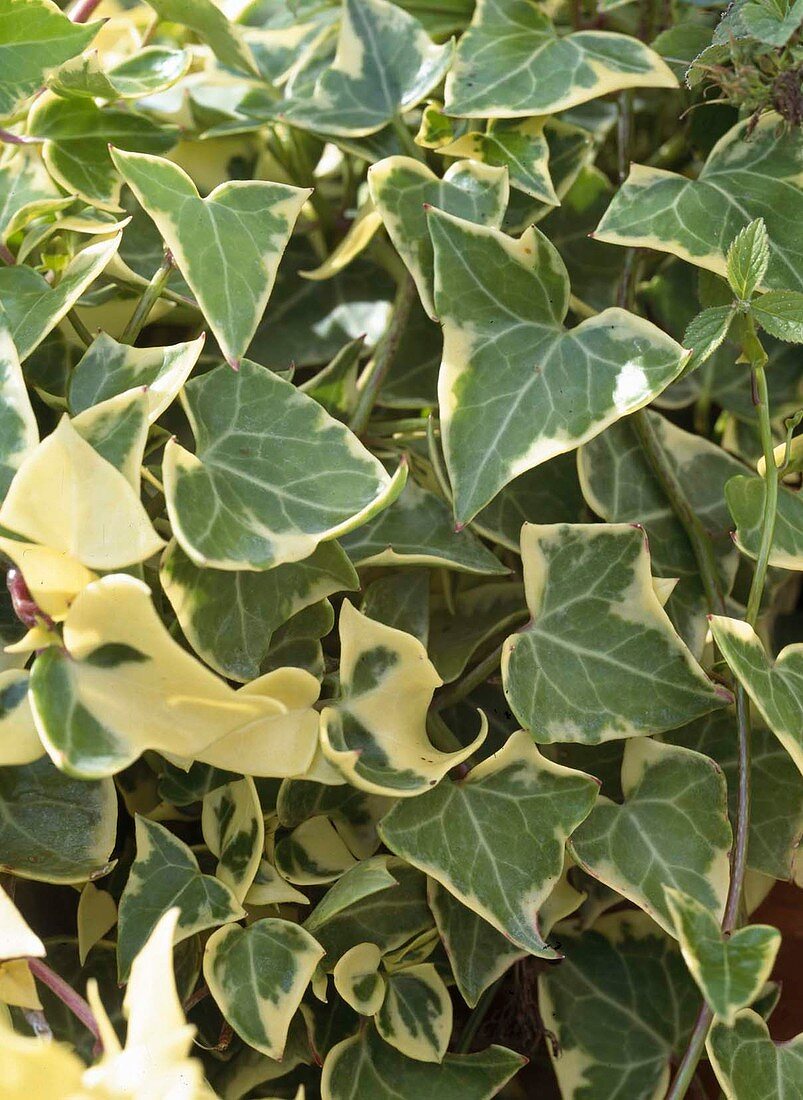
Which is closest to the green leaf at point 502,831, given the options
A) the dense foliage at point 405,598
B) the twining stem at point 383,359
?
the dense foliage at point 405,598

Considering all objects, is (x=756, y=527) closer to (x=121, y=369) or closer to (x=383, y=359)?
(x=383, y=359)

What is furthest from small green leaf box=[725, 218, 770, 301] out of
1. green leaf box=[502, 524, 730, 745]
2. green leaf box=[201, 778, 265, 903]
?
green leaf box=[201, 778, 265, 903]

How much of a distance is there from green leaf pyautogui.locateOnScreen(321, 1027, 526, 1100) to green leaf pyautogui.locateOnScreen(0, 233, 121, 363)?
0.39 m

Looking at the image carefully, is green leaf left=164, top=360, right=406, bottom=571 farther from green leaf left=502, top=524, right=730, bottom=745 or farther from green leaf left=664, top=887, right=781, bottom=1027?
green leaf left=664, top=887, right=781, bottom=1027

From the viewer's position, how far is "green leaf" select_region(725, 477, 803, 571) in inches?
22.2

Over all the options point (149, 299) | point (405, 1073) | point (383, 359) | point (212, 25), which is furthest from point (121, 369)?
point (405, 1073)

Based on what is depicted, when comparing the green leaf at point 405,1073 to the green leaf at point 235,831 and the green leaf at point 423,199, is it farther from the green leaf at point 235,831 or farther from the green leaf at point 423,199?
the green leaf at point 423,199

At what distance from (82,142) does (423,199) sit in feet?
0.69

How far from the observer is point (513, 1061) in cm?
55

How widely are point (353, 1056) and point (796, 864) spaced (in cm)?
26

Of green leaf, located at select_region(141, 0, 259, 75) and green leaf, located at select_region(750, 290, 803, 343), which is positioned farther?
green leaf, located at select_region(141, 0, 259, 75)

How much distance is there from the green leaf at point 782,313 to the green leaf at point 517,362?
0.05 meters

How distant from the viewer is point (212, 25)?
0.67 meters

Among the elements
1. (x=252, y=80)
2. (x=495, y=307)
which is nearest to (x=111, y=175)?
(x=252, y=80)
